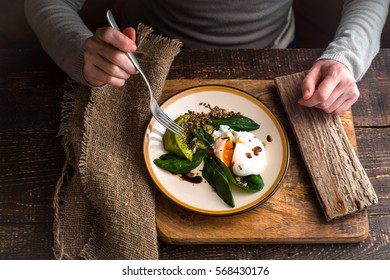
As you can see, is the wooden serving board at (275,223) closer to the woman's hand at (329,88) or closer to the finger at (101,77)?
the woman's hand at (329,88)

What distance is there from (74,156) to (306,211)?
568 mm

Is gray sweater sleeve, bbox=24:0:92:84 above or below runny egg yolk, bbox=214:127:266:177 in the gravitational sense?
above

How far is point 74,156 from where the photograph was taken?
117 cm

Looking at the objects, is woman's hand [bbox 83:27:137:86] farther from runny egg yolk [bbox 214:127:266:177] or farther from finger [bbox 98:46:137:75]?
runny egg yolk [bbox 214:127:266:177]

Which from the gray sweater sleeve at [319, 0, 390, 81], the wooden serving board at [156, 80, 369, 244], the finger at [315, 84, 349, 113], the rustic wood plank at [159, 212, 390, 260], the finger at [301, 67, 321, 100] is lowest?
the rustic wood plank at [159, 212, 390, 260]

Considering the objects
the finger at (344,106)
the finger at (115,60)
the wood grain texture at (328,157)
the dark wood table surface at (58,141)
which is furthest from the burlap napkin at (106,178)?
the finger at (344,106)

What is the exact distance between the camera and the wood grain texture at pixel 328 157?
1.07 meters

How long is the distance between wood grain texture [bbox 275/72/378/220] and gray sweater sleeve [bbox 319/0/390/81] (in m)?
0.11

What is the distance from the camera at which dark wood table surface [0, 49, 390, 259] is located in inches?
42.5

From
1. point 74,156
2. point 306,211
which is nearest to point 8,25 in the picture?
point 74,156

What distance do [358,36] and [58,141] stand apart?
31.7 inches

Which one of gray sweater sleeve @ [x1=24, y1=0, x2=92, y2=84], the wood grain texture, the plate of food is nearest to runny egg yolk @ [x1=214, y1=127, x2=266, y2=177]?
the plate of food

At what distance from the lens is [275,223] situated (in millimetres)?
1072

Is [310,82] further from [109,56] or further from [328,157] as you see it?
[109,56]
